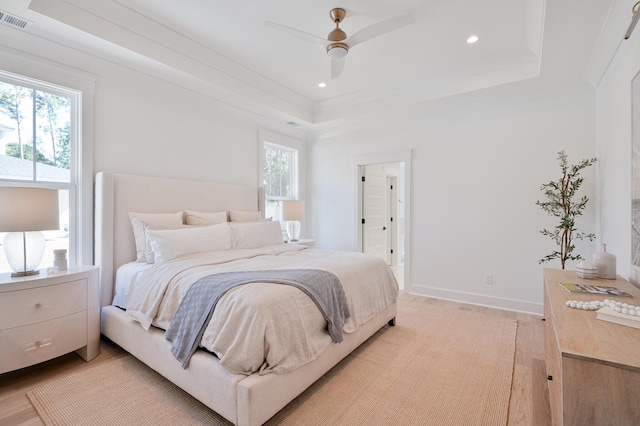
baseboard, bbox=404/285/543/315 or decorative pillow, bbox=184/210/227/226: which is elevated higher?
decorative pillow, bbox=184/210/227/226

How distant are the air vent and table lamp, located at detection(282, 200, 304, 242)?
321 centimetres

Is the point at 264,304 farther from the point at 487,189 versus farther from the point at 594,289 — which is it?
the point at 487,189

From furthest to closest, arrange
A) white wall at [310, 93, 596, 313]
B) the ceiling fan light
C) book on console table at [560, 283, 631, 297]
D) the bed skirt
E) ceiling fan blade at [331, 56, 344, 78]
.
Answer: white wall at [310, 93, 596, 313] < ceiling fan blade at [331, 56, 344, 78] < the ceiling fan light < book on console table at [560, 283, 631, 297] < the bed skirt

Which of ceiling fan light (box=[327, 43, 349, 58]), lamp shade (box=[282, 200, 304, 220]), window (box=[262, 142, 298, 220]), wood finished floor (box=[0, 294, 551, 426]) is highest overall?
ceiling fan light (box=[327, 43, 349, 58])

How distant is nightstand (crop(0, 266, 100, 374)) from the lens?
201 cm

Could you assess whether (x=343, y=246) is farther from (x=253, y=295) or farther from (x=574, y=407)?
(x=574, y=407)

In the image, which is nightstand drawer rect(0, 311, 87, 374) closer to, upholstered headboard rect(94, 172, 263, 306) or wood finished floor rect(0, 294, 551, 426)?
wood finished floor rect(0, 294, 551, 426)

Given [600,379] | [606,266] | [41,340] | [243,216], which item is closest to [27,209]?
[41,340]

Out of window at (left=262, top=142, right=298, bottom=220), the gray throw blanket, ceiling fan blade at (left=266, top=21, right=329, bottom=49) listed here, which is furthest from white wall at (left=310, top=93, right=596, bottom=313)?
the gray throw blanket

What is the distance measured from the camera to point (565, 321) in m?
1.31

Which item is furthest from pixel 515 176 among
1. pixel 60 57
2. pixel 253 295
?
pixel 60 57

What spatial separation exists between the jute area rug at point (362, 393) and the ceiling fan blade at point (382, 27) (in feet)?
8.52

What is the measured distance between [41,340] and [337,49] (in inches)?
124

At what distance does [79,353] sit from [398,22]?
366 cm
